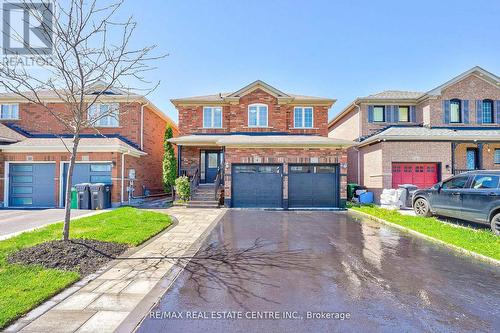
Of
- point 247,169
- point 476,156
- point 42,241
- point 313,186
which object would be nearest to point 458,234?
point 313,186

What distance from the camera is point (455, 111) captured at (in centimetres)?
1741

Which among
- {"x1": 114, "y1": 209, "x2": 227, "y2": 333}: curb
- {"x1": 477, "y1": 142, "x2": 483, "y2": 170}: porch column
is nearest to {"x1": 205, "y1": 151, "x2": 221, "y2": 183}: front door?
{"x1": 114, "y1": 209, "x2": 227, "y2": 333}: curb

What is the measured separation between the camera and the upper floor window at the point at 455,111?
17.3 meters

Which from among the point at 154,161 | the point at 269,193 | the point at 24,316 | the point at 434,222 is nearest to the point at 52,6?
the point at 24,316

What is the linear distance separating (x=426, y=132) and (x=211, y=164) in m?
13.9

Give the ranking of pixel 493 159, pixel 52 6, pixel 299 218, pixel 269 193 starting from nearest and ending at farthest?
pixel 52 6 → pixel 299 218 → pixel 269 193 → pixel 493 159

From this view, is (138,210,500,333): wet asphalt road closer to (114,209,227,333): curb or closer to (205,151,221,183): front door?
(114,209,227,333): curb

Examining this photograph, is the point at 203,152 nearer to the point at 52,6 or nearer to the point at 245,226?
the point at 245,226

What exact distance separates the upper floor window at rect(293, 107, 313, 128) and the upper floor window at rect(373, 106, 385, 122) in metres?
5.06

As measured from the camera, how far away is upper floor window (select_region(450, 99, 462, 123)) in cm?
1733

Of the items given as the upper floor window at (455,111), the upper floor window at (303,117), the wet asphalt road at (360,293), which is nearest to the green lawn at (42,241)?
the wet asphalt road at (360,293)

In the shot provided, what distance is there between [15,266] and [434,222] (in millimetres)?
12166

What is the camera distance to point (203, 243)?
23.0 feet

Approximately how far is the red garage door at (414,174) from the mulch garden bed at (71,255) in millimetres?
15439
